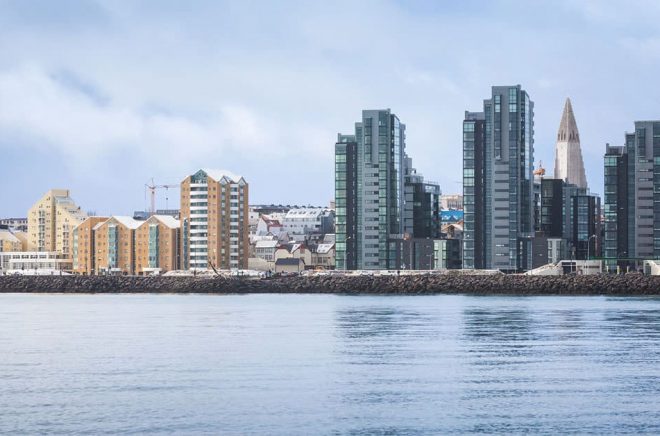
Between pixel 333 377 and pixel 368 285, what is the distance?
4479 inches

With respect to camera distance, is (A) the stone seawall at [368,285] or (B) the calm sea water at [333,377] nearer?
(B) the calm sea water at [333,377]

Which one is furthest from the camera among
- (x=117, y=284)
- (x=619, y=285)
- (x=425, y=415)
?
(x=117, y=284)

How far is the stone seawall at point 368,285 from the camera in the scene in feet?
504

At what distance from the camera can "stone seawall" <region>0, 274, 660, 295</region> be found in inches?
6048

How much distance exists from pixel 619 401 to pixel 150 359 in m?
23.8

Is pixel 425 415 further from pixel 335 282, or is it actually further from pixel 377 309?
pixel 335 282

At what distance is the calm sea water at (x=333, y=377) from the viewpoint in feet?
132

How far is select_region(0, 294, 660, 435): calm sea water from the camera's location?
40.2 meters

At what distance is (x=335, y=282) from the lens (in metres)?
169

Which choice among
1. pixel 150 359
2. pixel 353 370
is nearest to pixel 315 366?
pixel 353 370

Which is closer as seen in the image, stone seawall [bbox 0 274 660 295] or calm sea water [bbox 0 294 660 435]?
calm sea water [bbox 0 294 660 435]

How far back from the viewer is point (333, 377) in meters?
50.5

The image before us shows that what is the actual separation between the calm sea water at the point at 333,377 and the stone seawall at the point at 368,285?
67465 mm

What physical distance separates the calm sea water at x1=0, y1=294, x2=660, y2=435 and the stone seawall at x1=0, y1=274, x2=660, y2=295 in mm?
67465
